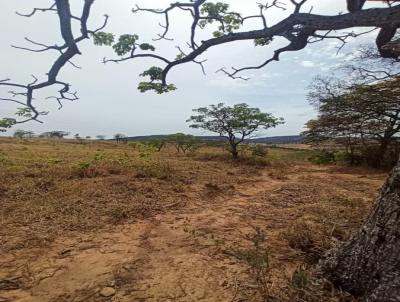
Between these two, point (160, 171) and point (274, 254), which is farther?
point (160, 171)

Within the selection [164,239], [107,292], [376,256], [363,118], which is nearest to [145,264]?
[107,292]

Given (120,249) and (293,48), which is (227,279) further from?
(293,48)

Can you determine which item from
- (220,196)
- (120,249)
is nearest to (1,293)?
(120,249)

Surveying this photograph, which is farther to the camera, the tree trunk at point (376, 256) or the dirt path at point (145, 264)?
the dirt path at point (145, 264)

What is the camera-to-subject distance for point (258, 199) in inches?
288

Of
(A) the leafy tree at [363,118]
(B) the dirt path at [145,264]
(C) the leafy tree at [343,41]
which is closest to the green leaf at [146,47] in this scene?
(C) the leafy tree at [343,41]

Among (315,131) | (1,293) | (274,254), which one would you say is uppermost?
(315,131)

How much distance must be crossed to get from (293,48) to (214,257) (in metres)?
2.58

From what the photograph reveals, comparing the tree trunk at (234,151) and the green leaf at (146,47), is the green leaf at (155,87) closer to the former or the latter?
the green leaf at (146,47)

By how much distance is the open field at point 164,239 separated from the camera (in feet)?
10.3

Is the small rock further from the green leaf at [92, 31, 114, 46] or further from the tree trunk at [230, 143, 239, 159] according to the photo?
the tree trunk at [230, 143, 239, 159]

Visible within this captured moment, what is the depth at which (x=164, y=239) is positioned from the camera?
15.0 feet

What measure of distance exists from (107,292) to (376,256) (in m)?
2.27

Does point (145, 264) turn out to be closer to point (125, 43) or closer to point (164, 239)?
point (164, 239)
